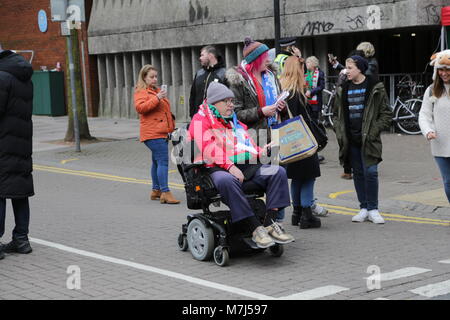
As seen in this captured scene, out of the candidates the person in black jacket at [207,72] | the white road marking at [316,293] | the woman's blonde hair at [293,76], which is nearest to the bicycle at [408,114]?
the person in black jacket at [207,72]

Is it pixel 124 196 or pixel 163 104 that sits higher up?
pixel 163 104

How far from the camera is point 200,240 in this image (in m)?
7.38

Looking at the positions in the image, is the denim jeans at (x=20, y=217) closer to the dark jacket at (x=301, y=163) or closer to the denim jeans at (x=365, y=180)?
the dark jacket at (x=301, y=163)

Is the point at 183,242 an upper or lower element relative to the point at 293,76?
lower

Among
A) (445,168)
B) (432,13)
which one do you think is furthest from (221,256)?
(432,13)

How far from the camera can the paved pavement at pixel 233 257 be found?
6.33 m

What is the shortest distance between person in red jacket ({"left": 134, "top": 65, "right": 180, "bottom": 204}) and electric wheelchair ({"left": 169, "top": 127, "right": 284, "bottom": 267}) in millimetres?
3354

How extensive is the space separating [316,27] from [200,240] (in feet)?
37.3

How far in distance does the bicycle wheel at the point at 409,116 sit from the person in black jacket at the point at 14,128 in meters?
10.4

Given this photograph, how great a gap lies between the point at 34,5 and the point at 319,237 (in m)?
21.2

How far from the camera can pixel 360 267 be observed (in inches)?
273

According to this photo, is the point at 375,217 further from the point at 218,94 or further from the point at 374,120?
the point at 218,94

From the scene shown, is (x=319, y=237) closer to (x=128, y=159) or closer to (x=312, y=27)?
(x=128, y=159)
